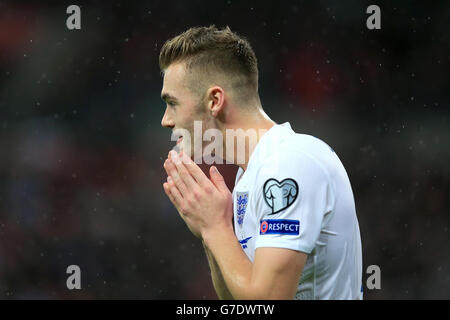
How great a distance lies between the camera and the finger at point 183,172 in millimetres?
2627

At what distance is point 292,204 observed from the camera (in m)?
2.29

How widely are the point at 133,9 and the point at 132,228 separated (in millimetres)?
2913

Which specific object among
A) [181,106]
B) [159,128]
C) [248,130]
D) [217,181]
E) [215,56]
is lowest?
[217,181]

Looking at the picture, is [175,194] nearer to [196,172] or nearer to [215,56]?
[196,172]

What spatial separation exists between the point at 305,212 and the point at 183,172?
0.64 metres

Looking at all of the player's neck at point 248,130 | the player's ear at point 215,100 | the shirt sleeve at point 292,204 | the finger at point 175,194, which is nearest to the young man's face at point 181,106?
the player's ear at point 215,100

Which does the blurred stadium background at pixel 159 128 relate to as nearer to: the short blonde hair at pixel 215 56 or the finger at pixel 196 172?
the short blonde hair at pixel 215 56

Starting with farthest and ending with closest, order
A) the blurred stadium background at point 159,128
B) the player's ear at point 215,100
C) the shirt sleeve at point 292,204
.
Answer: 1. the blurred stadium background at point 159,128
2. the player's ear at point 215,100
3. the shirt sleeve at point 292,204

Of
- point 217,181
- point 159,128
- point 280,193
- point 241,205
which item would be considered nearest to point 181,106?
point 217,181

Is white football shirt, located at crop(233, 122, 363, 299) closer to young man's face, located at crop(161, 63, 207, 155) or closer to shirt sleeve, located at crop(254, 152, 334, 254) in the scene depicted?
shirt sleeve, located at crop(254, 152, 334, 254)

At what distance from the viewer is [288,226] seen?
89.6 inches

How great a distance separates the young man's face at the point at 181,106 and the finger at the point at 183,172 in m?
0.18

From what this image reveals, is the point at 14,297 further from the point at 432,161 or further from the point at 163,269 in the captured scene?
the point at 432,161

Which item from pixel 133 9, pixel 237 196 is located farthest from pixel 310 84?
pixel 237 196
